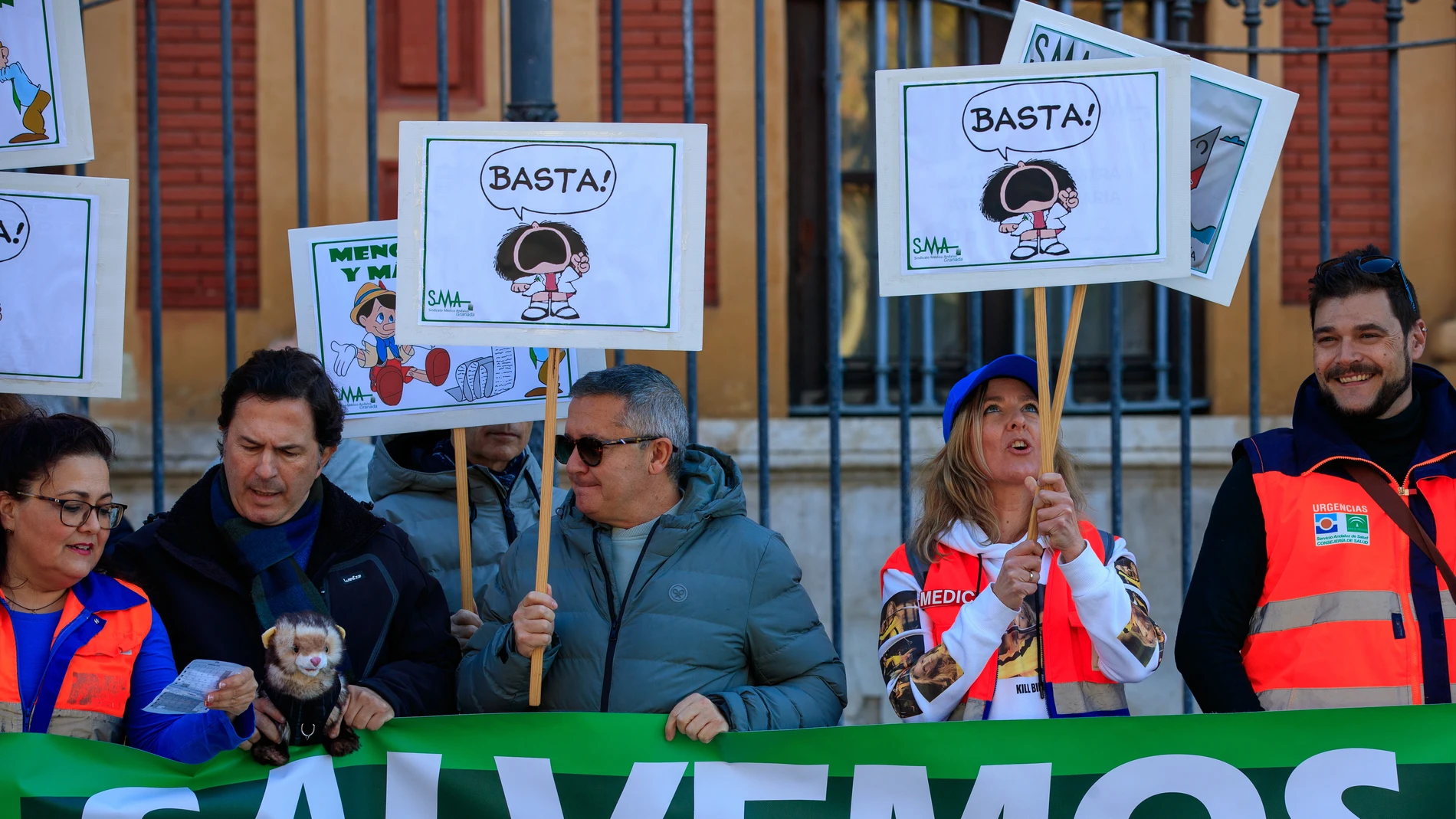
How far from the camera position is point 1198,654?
10.9 feet

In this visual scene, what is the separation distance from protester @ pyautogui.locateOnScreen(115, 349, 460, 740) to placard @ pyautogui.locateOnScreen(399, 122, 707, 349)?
0.35 m

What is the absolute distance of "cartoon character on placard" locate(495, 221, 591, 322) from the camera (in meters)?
3.42

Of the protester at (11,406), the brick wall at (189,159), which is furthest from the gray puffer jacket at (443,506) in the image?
the brick wall at (189,159)

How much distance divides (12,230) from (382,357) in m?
0.94

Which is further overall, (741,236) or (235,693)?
(741,236)

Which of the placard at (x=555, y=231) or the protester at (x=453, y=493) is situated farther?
the protester at (x=453, y=493)

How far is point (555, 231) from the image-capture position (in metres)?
3.44

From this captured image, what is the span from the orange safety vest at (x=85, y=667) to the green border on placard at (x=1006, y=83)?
1.82 meters

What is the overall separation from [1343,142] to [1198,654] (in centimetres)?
492

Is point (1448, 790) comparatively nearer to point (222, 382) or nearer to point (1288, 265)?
point (1288, 265)

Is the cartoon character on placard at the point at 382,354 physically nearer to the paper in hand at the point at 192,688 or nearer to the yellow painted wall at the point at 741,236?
the paper in hand at the point at 192,688

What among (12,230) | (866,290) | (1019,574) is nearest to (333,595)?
(12,230)

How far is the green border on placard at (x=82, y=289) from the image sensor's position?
12.3 feet

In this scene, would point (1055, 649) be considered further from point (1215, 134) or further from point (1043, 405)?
point (1215, 134)
